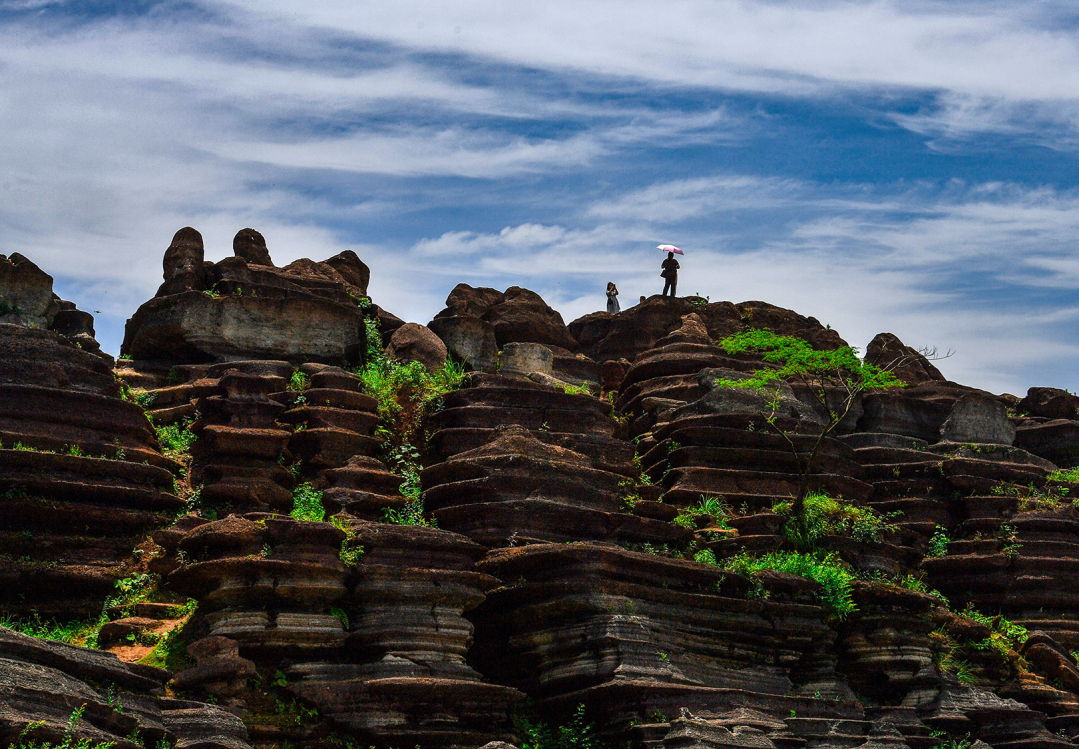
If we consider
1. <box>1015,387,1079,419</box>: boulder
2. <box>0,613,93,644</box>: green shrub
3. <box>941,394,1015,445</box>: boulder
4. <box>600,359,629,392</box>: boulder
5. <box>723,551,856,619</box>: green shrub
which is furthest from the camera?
<box>1015,387,1079,419</box>: boulder

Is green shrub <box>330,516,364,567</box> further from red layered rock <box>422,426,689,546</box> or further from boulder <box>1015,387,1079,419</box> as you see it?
boulder <box>1015,387,1079,419</box>

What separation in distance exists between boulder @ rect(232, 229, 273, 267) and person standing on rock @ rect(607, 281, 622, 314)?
39.7 feet

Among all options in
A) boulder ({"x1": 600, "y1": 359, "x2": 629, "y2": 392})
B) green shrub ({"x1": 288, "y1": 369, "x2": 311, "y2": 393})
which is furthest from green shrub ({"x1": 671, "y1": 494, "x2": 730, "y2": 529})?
boulder ({"x1": 600, "y1": 359, "x2": 629, "y2": 392})

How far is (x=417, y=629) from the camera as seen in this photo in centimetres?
1580

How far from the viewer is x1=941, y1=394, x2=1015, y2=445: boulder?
29.4 m

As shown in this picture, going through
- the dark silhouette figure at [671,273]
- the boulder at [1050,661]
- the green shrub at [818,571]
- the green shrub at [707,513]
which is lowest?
the boulder at [1050,661]

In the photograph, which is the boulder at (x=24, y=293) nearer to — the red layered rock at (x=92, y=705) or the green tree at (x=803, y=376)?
the red layered rock at (x=92, y=705)

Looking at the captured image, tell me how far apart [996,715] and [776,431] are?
6.70 m

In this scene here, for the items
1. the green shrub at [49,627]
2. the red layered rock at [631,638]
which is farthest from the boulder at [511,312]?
the green shrub at [49,627]

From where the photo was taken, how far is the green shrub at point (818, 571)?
19.9 m

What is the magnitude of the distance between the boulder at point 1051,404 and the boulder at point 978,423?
10.6 feet

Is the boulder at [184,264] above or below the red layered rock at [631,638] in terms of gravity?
above

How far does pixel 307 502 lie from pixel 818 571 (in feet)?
27.4

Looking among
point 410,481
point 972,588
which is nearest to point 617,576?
point 410,481
